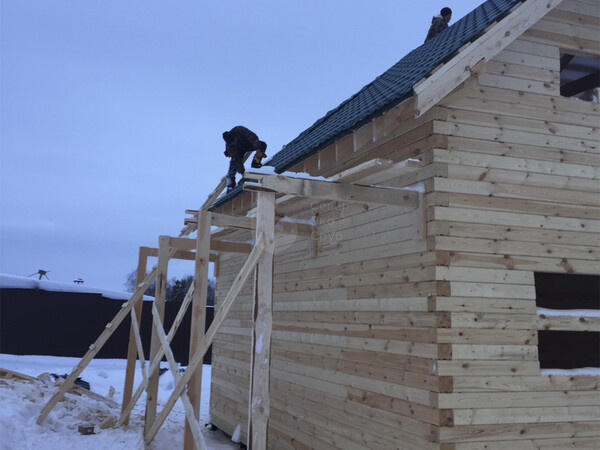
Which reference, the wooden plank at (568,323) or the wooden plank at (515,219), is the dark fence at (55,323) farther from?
the wooden plank at (568,323)

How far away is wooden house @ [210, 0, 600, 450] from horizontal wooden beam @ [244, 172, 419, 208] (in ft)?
0.06

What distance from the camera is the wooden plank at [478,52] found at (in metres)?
5.00

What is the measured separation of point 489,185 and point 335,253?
2468 millimetres

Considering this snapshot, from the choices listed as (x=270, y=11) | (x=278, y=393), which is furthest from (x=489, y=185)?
(x=270, y=11)

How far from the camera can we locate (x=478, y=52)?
5289 mm

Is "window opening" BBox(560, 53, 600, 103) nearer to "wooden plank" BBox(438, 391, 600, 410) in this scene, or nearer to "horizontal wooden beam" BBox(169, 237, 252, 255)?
"wooden plank" BBox(438, 391, 600, 410)

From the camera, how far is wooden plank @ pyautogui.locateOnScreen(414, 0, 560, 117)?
4996mm

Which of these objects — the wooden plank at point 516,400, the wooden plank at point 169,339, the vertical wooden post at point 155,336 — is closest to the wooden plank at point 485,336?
the wooden plank at point 516,400

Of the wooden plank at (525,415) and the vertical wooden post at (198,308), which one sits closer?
the wooden plank at (525,415)

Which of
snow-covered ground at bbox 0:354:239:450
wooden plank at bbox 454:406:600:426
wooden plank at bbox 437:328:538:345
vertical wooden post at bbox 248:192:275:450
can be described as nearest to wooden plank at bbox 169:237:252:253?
snow-covered ground at bbox 0:354:239:450

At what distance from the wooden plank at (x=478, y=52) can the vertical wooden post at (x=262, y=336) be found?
5.87 feet

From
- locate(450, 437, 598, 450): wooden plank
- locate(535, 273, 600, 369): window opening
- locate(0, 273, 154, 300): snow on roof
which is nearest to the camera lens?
locate(450, 437, 598, 450): wooden plank

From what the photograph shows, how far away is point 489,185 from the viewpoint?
18.5 ft

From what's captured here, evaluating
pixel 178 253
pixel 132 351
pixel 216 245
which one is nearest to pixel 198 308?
pixel 216 245
